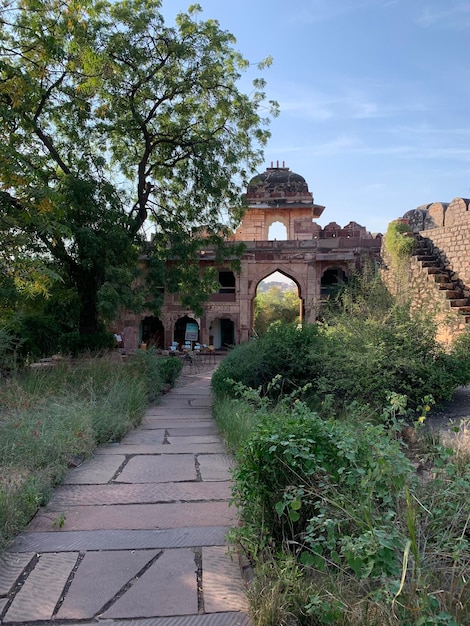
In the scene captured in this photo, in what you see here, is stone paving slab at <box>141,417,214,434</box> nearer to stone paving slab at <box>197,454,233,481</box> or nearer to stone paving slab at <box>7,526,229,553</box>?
stone paving slab at <box>197,454,233,481</box>

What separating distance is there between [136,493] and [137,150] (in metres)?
9.91

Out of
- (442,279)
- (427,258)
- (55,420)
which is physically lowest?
(55,420)

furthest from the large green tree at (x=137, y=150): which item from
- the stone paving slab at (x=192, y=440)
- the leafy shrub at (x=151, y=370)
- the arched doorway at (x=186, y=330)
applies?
the arched doorway at (x=186, y=330)

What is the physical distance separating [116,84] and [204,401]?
6885 millimetres

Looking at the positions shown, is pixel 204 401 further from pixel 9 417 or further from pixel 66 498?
pixel 66 498

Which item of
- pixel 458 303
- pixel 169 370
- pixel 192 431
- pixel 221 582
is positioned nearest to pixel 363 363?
pixel 192 431

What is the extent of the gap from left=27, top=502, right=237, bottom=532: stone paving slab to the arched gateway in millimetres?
14528

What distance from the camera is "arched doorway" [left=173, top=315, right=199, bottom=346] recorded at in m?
20.6

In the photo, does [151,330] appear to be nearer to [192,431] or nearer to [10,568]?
[192,431]

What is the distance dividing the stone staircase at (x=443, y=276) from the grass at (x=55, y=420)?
6.47 meters

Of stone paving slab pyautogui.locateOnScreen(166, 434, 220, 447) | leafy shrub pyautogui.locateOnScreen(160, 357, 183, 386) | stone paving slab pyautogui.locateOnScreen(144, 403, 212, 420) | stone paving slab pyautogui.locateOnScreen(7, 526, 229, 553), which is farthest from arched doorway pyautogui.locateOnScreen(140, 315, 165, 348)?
stone paving slab pyautogui.locateOnScreen(7, 526, 229, 553)

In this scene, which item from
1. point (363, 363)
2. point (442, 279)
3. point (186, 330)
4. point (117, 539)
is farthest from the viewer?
point (186, 330)

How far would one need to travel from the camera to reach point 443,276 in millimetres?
11125

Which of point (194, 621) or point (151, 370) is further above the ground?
point (151, 370)
